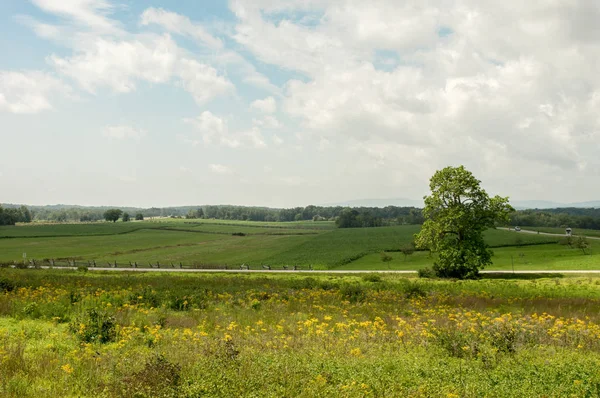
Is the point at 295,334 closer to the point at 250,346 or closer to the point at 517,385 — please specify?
the point at 250,346

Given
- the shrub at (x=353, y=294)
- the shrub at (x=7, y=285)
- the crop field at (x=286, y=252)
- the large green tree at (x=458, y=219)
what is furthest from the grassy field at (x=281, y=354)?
the crop field at (x=286, y=252)

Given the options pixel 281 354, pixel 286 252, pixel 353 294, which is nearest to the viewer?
pixel 281 354

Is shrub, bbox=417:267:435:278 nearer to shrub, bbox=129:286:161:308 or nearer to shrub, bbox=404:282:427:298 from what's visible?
shrub, bbox=404:282:427:298

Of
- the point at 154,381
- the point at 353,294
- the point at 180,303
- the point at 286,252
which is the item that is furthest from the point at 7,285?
the point at 286,252

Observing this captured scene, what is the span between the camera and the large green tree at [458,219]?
43500 mm

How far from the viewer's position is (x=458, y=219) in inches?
1763

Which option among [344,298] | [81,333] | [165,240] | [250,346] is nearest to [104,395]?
[250,346]

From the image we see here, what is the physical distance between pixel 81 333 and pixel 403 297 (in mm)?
17347

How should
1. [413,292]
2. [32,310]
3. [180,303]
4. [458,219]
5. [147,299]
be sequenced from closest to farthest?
[32,310] → [180,303] → [147,299] → [413,292] → [458,219]

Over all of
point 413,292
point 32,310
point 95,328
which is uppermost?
point 95,328

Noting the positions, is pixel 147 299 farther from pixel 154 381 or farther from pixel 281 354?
pixel 154 381

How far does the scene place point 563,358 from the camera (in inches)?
431

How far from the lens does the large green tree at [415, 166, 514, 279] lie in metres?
43.5

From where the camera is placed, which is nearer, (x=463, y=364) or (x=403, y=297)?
(x=463, y=364)
